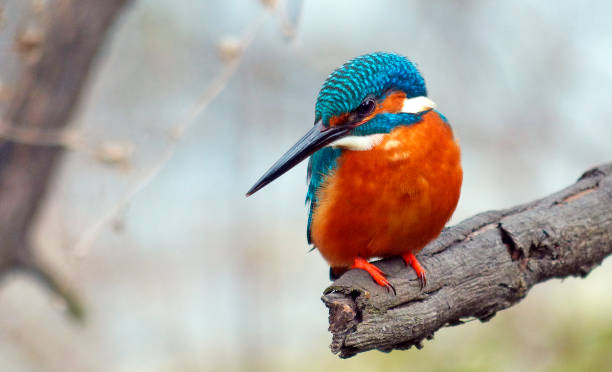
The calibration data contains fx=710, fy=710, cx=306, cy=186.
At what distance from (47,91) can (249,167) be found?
268 cm

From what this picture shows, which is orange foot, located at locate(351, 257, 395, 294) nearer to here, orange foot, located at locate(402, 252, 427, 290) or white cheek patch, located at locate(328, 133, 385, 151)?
orange foot, located at locate(402, 252, 427, 290)

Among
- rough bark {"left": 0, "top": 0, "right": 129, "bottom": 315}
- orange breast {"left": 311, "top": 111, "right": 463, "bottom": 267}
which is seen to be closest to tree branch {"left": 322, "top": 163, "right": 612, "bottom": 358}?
orange breast {"left": 311, "top": 111, "right": 463, "bottom": 267}

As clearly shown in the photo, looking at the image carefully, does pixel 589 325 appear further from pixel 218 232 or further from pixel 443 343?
pixel 218 232

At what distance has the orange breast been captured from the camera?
2.51 meters

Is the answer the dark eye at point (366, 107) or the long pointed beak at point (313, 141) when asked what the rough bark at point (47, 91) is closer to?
the long pointed beak at point (313, 141)

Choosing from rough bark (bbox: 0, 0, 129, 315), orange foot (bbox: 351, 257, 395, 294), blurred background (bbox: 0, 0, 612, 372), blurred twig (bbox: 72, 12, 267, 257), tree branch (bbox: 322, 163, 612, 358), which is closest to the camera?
tree branch (bbox: 322, 163, 612, 358)

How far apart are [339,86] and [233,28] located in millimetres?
3755

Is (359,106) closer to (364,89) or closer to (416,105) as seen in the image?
(364,89)

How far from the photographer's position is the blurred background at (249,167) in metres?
5.92

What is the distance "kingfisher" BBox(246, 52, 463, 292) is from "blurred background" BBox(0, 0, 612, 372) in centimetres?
297

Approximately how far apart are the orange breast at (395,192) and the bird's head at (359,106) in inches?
2.3

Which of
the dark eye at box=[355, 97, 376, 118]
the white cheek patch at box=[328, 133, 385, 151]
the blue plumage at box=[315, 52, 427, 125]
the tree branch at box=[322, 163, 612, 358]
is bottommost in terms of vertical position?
the tree branch at box=[322, 163, 612, 358]

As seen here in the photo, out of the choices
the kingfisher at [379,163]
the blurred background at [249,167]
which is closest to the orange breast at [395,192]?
the kingfisher at [379,163]

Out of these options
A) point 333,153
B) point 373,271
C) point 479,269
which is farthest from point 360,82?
point 479,269
